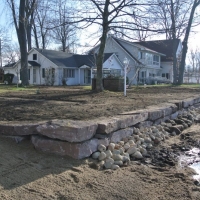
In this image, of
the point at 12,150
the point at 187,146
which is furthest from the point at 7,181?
the point at 187,146

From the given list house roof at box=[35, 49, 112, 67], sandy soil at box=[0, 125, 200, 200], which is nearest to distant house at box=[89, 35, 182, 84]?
house roof at box=[35, 49, 112, 67]

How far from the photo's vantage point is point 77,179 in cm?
325

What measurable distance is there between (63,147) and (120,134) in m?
1.34

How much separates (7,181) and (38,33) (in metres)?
39.8

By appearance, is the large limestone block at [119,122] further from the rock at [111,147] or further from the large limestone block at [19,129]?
the large limestone block at [19,129]

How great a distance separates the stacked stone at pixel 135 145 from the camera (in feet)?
12.9

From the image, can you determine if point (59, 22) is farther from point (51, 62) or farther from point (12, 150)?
point (51, 62)

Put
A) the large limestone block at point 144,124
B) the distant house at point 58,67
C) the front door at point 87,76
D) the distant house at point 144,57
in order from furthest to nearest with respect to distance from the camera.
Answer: the distant house at point 144,57, the front door at point 87,76, the distant house at point 58,67, the large limestone block at point 144,124

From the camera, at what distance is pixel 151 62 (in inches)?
1551

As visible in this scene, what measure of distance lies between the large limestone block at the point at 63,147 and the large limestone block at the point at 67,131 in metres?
0.07

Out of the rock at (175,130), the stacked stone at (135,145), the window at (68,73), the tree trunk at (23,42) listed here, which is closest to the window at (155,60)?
the window at (68,73)

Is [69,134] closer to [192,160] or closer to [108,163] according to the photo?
[108,163]

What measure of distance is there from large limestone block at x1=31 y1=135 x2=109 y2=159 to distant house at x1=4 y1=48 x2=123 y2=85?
79.9 ft

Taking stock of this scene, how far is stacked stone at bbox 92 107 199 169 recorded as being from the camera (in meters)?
3.92
